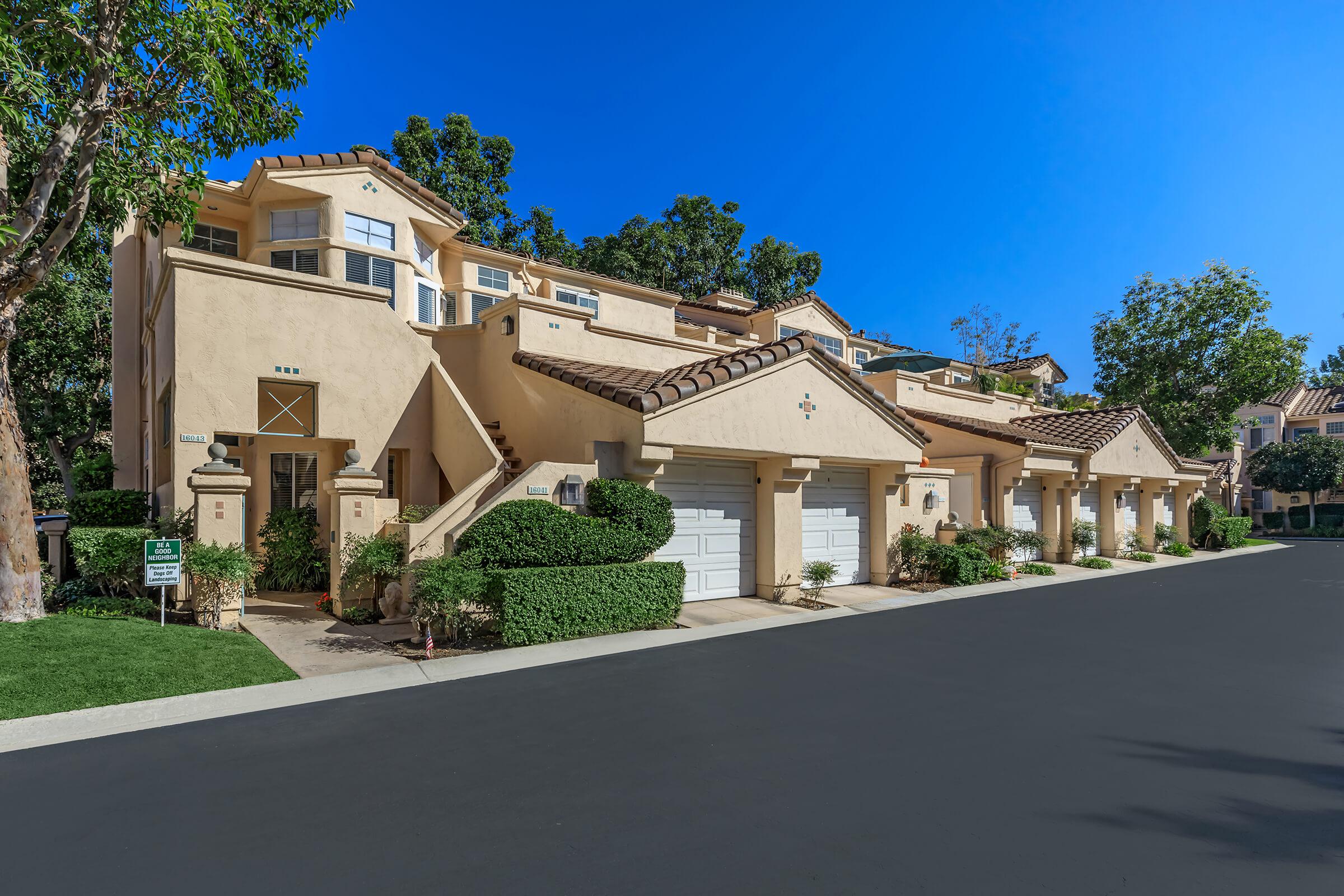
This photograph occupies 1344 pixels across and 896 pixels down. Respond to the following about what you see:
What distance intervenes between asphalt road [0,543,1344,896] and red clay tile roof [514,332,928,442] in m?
4.55

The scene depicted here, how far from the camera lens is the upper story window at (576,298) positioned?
76.4 ft

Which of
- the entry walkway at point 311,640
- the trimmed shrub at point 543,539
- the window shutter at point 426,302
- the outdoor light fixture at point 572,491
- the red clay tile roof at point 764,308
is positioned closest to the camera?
the entry walkway at point 311,640

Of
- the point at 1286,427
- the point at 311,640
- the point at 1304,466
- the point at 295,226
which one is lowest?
the point at 311,640

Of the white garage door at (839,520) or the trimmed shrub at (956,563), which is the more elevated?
the white garage door at (839,520)

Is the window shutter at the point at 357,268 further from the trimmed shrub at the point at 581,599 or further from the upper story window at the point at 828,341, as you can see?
the upper story window at the point at 828,341

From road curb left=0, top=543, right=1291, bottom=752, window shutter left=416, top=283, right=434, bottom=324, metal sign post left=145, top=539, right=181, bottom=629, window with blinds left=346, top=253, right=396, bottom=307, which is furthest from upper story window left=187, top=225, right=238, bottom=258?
road curb left=0, top=543, right=1291, bottom=752

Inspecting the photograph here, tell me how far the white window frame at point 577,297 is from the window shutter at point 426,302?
3.93m

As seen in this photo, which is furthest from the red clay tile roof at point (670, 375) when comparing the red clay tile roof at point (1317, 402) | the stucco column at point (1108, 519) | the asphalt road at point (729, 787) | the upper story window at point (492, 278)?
the red clay tile roof at point (1317, 402)

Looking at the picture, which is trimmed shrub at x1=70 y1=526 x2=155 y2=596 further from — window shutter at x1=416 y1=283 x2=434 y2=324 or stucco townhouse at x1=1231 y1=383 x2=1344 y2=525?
stucco townhouse at x1=1231 y1=383 x2=1344 y2=525

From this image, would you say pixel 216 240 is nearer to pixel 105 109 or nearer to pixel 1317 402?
pixel 105 109

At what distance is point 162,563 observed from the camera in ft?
32.5

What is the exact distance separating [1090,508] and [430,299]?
75.7 ft

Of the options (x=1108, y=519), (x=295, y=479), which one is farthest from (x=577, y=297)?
(x=1108, y=519)

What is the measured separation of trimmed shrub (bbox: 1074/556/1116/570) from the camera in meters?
20.7
